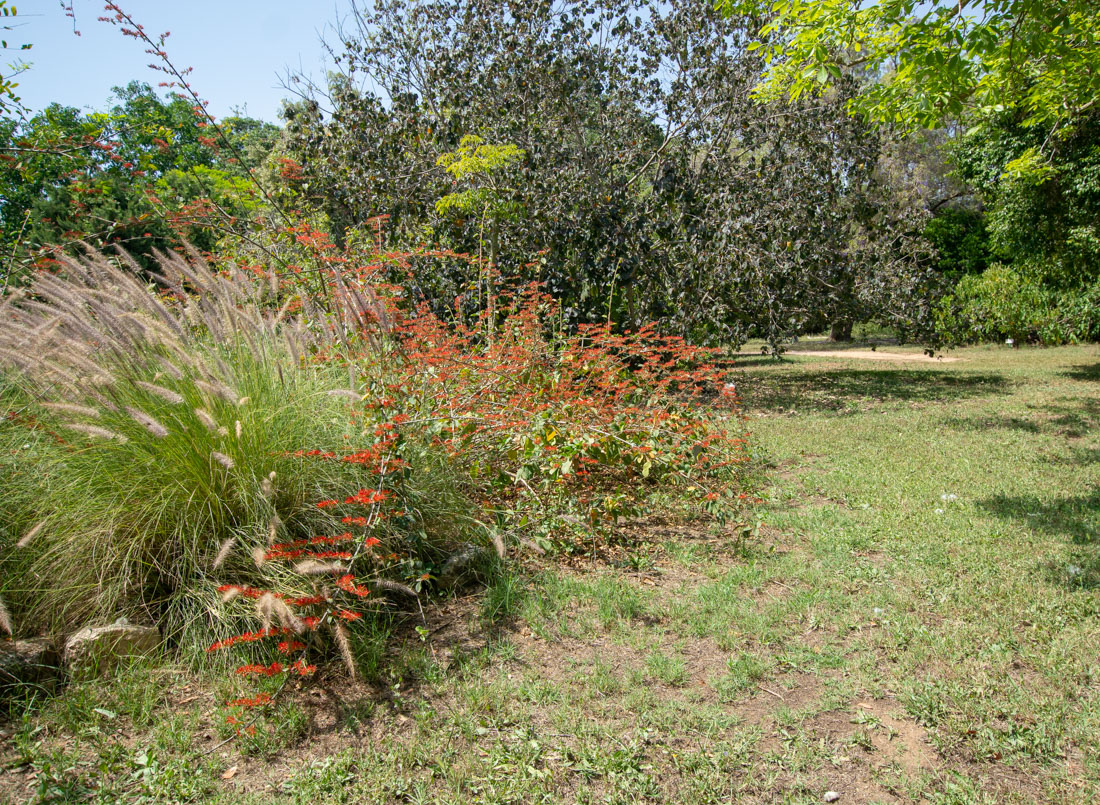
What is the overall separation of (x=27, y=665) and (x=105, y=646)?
0.91 ft

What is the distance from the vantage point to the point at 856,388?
36.6ft

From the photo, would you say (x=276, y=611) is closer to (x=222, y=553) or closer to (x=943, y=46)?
(x=222, y=553)

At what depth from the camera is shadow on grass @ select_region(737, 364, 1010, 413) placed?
32.0ft

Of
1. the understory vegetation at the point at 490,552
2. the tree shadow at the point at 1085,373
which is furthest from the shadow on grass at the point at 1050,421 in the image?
the tree shadow at the point at 1085,373

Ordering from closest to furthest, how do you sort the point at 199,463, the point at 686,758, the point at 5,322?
1. the point at 686,758
2. the point at 199,463
3. the point at 5,322

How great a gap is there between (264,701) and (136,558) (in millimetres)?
881

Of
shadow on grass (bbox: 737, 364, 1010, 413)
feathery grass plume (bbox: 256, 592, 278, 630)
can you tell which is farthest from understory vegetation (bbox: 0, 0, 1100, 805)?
shadow on grass (bbox: 737, 364, 1010, 413)

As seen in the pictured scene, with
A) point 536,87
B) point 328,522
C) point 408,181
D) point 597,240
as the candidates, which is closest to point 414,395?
point 328,522

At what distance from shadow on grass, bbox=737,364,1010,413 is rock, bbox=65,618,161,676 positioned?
26.7 ft

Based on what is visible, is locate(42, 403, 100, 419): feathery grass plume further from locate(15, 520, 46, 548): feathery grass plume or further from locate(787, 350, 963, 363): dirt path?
locate(787, 350, 963, 363): dirt path

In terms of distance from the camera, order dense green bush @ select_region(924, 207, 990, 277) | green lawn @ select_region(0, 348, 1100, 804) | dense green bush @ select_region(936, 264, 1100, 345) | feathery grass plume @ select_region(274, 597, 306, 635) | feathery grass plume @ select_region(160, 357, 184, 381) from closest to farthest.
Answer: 1. green lawn @ select_region(0, 348, 1100, 804)
2. feathery grass plume @ select_region(274, 597, 306, 635)
3. feathery grass plume @ select_region(160, 357, 184, 381)
4. dense green bush @ select_region(936, 264, 1100, 345)
5. dense green bush @ select_region(924, 207, 990, 277)

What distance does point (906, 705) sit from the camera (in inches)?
105

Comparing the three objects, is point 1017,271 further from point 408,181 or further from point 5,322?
point 5,322

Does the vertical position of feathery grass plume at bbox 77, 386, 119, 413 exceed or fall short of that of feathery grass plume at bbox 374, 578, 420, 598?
it exceeds it
